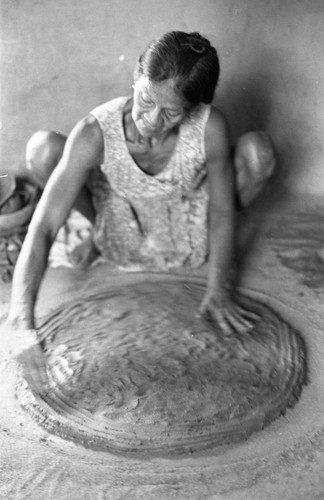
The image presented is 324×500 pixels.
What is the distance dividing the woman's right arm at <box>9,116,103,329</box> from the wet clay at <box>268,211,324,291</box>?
2.72 ft

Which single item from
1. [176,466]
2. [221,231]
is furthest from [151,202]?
[176,466]

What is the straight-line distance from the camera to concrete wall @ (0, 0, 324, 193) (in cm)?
271

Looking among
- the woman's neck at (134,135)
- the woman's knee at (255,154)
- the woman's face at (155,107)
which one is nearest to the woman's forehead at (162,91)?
the woman's face at (155,107)

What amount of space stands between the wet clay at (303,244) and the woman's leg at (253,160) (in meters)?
0.32

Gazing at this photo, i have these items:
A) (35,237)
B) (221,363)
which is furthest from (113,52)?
(221,363)

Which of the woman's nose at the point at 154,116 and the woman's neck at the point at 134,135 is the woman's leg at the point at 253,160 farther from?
the woman's nose at the point at 154,116

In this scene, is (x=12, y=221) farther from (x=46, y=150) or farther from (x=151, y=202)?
(x=151, y=202)

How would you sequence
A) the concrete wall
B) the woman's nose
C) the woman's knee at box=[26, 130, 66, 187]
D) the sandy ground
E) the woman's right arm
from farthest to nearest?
the concrete wall
the woman's knee at box=[26, 130, 66, 187]
the woman's nose
the woman's right arm
the sandy ground

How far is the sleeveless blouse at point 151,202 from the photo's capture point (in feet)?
7.06

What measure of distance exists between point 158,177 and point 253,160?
1.19ft

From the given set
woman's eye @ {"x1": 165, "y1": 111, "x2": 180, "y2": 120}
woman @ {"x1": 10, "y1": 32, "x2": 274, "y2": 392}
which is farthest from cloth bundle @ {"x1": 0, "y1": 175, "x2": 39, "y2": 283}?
woman's eye @ {"x1": 165, "y1": 111, "x2": 180, "y2": 120}

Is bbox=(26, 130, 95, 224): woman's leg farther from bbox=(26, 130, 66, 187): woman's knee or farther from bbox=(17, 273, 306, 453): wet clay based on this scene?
bbox=(17, 273, 306, 453): wet clay

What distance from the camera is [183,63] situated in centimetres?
189

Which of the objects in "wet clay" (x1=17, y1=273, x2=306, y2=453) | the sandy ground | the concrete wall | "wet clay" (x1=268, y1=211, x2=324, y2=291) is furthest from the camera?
the concrete wall
